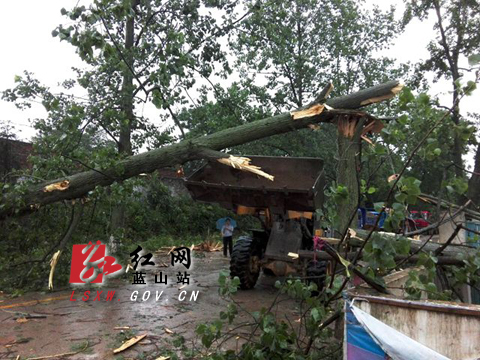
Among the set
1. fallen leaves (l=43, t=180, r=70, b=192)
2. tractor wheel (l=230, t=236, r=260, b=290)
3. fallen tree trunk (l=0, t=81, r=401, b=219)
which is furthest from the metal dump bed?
fallen leaves (l=43, t=180, r=70, b=192)

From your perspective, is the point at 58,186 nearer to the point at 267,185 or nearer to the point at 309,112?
the point at 267,185

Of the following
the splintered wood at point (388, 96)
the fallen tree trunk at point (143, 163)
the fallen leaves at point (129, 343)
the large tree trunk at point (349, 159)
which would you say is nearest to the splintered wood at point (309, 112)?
the fallen tree trunk at point (143, 163)

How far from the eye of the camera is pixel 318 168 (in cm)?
671

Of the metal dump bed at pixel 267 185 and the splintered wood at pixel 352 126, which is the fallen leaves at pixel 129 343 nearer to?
the metal dump bed at pixel 267 185

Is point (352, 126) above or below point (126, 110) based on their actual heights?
below

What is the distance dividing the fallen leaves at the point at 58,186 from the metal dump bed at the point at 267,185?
75.5 inches

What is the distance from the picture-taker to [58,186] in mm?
6152

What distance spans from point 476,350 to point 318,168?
15.4 feet

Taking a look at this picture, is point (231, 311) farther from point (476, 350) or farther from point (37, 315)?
point (37, 315)

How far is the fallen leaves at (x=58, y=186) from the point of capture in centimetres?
614

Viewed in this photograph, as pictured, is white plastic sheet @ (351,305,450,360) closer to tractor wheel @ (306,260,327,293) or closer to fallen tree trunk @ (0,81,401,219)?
fallen tree trunk @ (0,81,401,219)

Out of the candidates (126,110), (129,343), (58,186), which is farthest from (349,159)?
(126,110)

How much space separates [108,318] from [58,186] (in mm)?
2114

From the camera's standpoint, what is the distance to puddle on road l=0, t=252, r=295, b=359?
4.59 m
